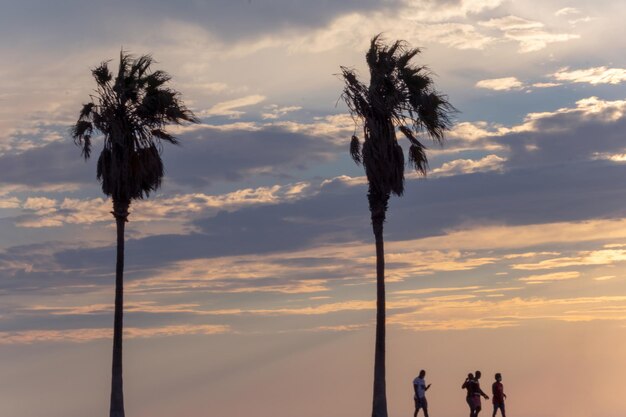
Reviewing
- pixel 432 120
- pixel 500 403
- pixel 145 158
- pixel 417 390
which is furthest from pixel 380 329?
pixel 145 158

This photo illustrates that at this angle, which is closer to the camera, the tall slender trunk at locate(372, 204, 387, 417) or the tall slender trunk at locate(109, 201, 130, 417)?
the tall slender trunk at locate(372, 204, 387, 417)

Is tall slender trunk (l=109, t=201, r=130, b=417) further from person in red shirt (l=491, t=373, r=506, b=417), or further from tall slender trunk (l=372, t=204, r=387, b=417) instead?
person in red shirt (l=491, t=373, r=506, b=417)

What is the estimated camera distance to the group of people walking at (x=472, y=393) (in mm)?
48531

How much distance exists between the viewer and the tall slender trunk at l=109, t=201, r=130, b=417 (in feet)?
164

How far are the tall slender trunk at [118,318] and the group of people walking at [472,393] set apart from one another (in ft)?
42.7

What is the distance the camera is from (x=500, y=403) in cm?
4925

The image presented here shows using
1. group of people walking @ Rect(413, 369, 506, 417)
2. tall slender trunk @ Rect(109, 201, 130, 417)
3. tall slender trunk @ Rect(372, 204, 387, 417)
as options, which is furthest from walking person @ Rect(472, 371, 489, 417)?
tall slender trunk @ Rect(109, 201, 130, 417)

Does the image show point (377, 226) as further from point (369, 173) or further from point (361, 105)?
point (361, 105)

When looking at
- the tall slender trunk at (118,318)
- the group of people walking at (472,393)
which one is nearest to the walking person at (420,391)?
the group of people walking at (472,393)

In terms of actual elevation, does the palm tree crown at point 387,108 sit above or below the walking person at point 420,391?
above

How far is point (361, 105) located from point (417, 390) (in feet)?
41.8

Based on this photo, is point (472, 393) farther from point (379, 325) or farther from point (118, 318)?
point (118, 318)

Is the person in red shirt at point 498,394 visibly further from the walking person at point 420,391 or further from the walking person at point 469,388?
the walking person at point 420,391

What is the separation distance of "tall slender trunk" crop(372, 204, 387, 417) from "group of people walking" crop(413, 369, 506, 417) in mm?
1683
